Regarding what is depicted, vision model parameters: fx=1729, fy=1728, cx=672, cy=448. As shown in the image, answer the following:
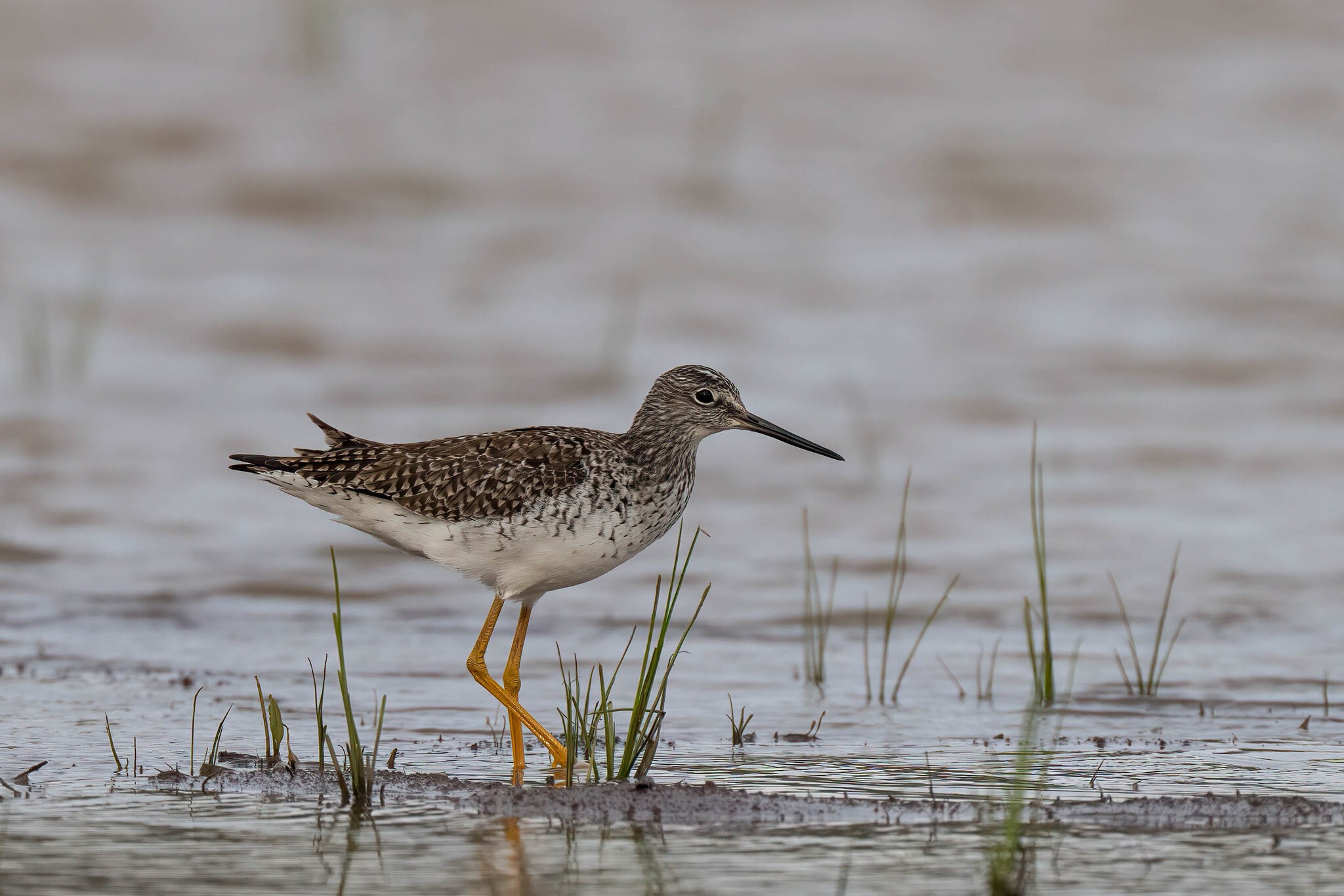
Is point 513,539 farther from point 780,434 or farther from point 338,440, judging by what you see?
point 780,434

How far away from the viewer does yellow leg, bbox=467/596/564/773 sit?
6.13 m

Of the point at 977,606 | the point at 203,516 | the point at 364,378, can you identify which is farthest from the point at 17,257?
the point at 977,606

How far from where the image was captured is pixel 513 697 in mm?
6875

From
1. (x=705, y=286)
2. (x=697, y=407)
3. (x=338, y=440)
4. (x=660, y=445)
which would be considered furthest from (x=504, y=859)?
(x=705, y=286)

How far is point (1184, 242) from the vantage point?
15.9 meters

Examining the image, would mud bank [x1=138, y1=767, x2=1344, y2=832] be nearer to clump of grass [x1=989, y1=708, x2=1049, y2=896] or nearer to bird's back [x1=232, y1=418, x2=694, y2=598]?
clump of grass [x1=989, y1=708, x2=1049, y2=896]

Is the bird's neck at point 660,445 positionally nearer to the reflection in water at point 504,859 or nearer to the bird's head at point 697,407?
the bird's head at point 697,407

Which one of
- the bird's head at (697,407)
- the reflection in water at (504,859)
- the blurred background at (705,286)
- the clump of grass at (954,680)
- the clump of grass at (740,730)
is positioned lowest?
the reflection in water at (504,859)

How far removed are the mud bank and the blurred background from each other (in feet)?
9.72

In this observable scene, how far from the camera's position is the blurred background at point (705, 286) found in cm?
1047

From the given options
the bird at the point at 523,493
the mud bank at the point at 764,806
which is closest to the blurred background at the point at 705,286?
the bird at the point at 523,493

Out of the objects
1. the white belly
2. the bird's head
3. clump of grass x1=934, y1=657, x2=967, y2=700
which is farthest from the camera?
clump of grass x1=934, y1=657, x2=967, y2=700

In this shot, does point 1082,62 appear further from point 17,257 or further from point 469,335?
point 17,257

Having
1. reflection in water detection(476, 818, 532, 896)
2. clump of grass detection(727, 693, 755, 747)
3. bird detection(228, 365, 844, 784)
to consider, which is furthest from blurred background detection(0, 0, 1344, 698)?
reflection in water detection(476, 818, 532, 896)
